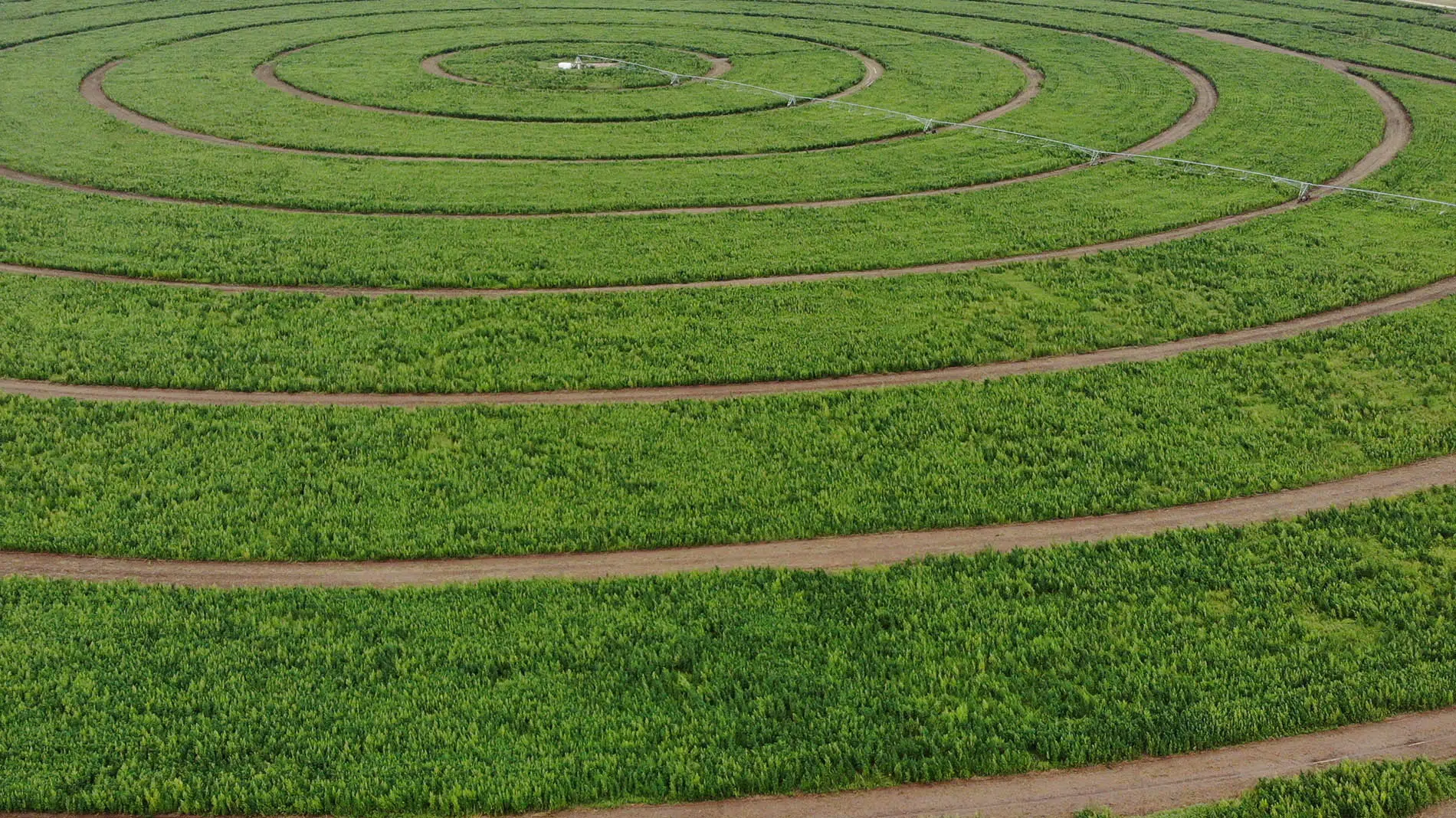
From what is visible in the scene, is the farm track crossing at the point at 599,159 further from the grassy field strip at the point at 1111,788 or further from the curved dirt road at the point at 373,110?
the grassy field strip at the point at 1111,788

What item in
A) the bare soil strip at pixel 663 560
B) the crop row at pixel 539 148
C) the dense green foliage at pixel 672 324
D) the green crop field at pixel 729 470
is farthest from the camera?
the crop row at pixel 539 148

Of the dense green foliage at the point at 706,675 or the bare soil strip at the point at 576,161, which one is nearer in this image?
the dense green foliage at the point at 706,675

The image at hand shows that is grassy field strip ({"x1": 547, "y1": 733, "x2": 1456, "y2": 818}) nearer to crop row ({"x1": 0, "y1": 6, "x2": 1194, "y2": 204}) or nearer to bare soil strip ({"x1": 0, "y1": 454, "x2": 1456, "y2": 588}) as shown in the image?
bare soil strip ({"x1": 0, "y1": 454, "x2": 1456, "y2": 588})

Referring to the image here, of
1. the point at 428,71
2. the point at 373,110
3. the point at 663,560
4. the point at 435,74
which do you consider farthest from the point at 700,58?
the point at 663,560

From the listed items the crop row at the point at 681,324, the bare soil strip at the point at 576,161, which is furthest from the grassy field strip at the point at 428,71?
the crop row at the point at 681,324

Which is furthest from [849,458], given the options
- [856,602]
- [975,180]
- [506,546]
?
[975,180]

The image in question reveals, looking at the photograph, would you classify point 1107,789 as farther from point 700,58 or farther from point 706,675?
point 700,58

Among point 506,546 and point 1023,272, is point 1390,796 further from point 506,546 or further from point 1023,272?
point 1023,272
